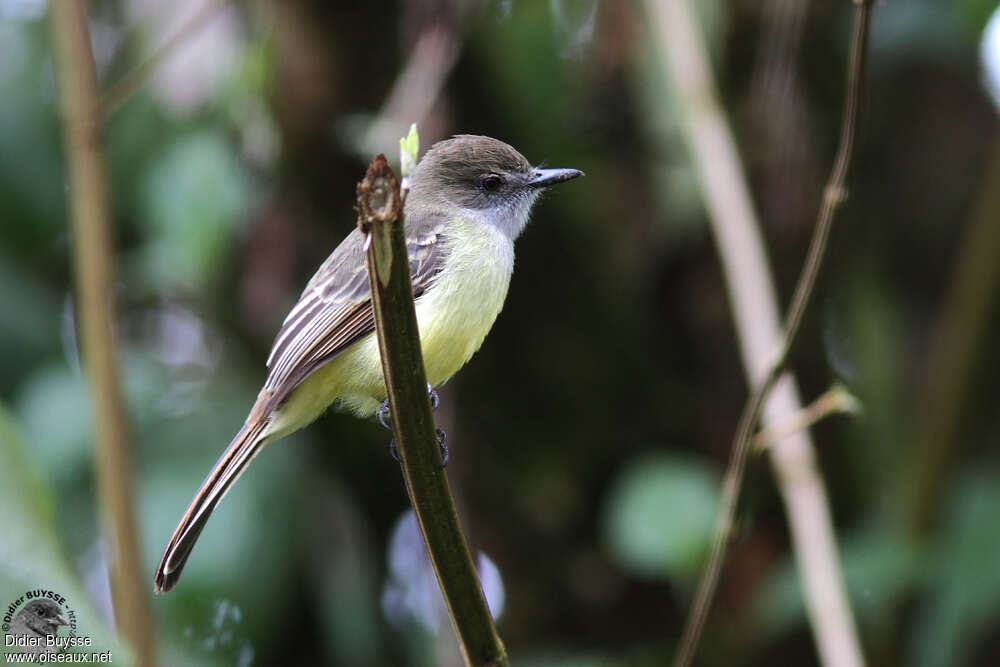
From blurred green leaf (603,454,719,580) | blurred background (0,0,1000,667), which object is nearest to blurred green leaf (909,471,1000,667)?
blurred background (0,0,1000,667)

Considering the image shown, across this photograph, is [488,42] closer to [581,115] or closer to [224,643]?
[581,115]

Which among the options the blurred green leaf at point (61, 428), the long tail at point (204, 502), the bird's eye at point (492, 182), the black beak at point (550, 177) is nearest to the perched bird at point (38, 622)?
the long tail at point (204, 502)

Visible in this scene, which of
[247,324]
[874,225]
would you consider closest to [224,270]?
[247,324]

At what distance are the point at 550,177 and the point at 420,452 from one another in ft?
4.76

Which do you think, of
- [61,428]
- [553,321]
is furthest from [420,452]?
[553,321]

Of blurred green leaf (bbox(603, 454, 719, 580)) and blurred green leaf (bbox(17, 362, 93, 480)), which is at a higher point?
blurred green leaf (bbox(17, 362, 93, 480))

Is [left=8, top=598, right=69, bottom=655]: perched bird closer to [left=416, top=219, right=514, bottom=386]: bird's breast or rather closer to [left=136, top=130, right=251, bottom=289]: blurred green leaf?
[left=416, top=219, right=514, bottom=386]: bird's breast

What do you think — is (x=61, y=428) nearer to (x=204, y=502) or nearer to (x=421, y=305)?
(x=204, y=502)

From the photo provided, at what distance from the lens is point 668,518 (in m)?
3.43

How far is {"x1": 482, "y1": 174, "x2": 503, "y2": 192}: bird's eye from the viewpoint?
123 inches

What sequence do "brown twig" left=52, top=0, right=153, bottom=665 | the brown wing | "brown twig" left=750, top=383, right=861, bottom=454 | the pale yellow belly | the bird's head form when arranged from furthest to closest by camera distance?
the bird's head
the pale yellow belly
the brown wing
"brown twig" left=750, top=383, right=861, bottom=454
"brown twig" left=52, top=0, right=153, bottom=665

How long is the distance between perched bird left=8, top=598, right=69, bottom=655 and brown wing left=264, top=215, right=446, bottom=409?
→ 2.94 ft

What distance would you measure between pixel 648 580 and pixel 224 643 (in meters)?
1.82

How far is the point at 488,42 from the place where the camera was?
4.72 m
